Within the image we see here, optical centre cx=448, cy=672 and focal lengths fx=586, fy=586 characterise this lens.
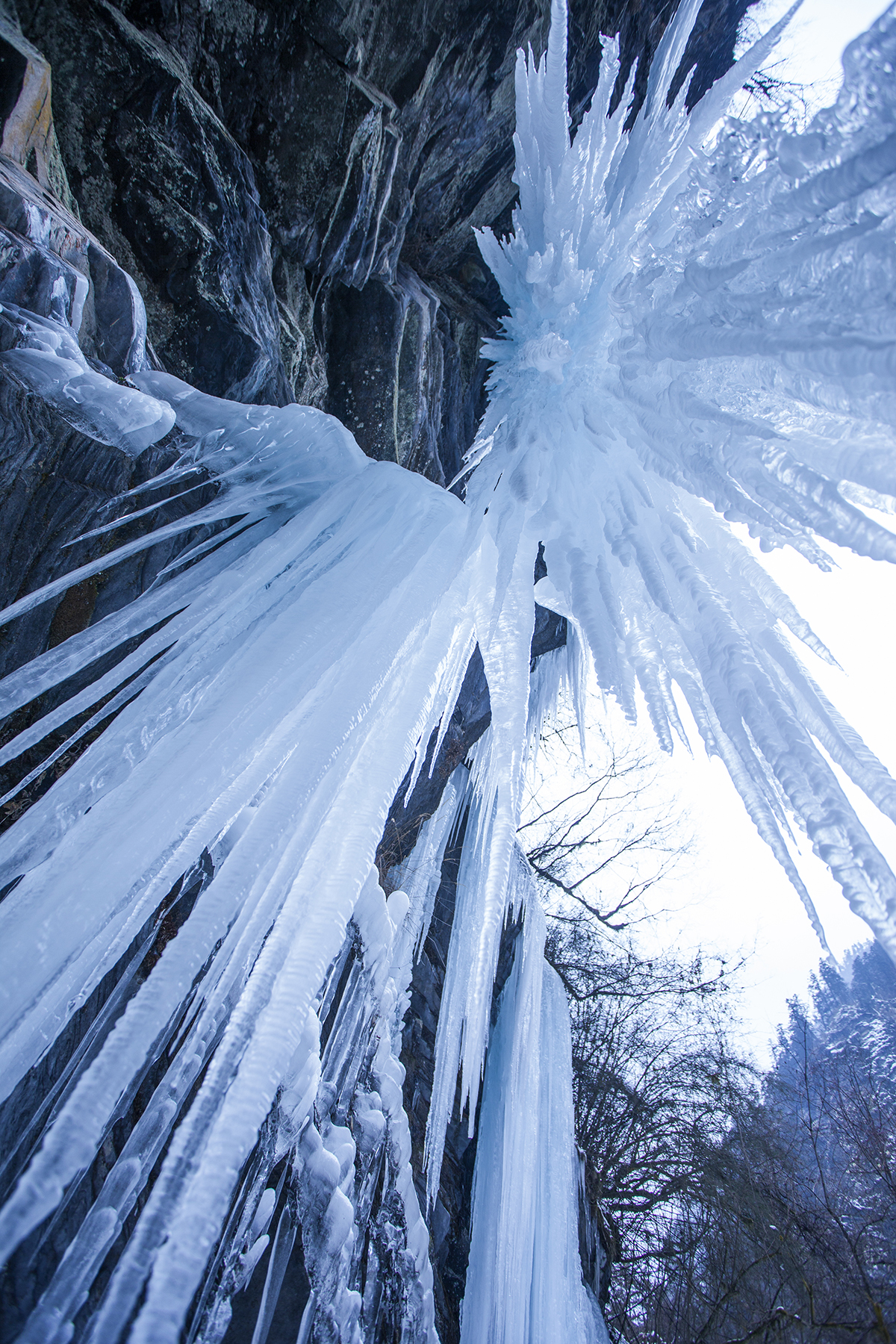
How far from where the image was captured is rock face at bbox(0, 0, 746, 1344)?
1.74 meters

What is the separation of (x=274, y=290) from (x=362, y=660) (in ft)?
7.97

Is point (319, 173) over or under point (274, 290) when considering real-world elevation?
over

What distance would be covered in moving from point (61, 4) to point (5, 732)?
2.63 meters

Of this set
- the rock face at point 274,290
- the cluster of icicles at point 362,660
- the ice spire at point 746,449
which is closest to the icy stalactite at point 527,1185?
the rock face at point 274,290

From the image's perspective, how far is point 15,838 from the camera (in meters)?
1.43

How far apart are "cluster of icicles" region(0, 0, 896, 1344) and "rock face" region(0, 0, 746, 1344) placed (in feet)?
0.35

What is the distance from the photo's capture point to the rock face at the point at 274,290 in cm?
174

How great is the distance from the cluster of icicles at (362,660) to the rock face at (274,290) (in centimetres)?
11

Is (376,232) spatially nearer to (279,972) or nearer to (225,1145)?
(279,972)

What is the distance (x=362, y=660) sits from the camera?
5.42ft

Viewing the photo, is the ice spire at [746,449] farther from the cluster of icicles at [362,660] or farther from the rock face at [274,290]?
the rock face at [274,290]

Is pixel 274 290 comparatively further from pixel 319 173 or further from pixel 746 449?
pixel 746 449

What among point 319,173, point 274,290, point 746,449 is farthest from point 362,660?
point 319,173

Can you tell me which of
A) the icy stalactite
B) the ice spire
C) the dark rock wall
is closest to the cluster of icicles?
the ice spire
